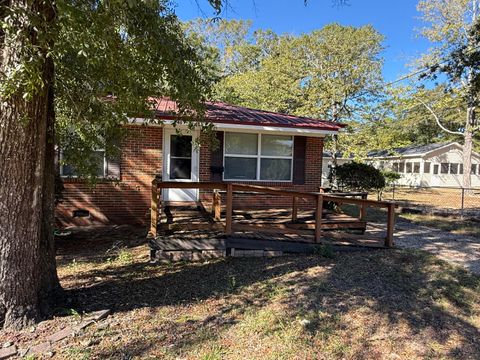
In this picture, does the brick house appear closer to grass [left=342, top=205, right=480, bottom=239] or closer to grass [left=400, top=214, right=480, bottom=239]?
grass [left=342, top=205, right=480, bottom=239]

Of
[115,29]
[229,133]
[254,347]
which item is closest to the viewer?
[254,347]

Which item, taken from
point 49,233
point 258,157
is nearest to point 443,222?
point 258,157

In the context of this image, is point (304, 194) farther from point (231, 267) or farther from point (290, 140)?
point (290, 140)

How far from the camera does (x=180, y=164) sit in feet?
29.1

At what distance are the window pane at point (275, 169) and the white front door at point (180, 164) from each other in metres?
1.88

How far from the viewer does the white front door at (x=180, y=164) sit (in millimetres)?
8719

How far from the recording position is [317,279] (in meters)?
4.81

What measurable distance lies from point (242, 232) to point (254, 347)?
2.96 m

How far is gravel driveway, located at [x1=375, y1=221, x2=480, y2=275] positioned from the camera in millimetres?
6074

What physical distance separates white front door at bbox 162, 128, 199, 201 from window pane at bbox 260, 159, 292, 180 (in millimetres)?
1882

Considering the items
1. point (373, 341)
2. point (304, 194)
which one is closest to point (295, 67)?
point (304, 194)

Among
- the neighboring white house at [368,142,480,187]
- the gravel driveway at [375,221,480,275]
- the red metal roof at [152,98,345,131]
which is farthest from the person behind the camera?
the neighboring white house at [368,142,480,187]

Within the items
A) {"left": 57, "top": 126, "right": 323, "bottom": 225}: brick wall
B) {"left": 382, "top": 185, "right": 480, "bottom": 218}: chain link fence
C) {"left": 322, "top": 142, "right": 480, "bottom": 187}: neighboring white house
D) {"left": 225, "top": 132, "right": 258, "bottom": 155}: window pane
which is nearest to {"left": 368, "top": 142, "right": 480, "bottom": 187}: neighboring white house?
{"left": 322, "top": 142, "right": 480, "bottom": 187}: neighboring white house

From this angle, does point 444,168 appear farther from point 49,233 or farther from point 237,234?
point 49,233
